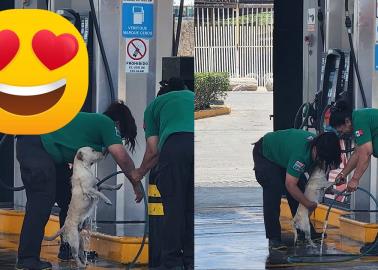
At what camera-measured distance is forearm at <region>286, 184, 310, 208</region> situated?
1123 cm

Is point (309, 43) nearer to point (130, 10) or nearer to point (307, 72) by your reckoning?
point (307, 72)

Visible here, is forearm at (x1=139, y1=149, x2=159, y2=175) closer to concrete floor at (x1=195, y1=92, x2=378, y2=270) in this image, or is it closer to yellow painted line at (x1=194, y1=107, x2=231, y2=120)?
concrete floor at (x1=195, y1=92, x2=378, y2=270)

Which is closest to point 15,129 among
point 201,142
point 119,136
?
point 119,136

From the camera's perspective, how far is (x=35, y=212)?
33.5 feet

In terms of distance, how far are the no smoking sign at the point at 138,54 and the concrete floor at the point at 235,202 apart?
1.76 m

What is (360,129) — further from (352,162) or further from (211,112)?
(211,112)

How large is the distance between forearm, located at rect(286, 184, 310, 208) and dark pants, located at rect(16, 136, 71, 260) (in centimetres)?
219

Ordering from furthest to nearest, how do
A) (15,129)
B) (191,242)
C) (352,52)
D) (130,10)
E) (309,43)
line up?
1. (309,43)
2. (352,52)
3. (130,10)
4. (191,242)
5. (15,129)

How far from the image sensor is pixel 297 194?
11273mm

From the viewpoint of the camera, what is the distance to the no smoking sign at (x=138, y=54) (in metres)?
11.0

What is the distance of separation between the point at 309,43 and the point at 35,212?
5242 millimetres

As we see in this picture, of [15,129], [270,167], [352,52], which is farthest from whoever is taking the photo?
[352,52]

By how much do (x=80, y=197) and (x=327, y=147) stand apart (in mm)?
2261

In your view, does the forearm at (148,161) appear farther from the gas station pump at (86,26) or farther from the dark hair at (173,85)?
the gas station pump at (86,26)
